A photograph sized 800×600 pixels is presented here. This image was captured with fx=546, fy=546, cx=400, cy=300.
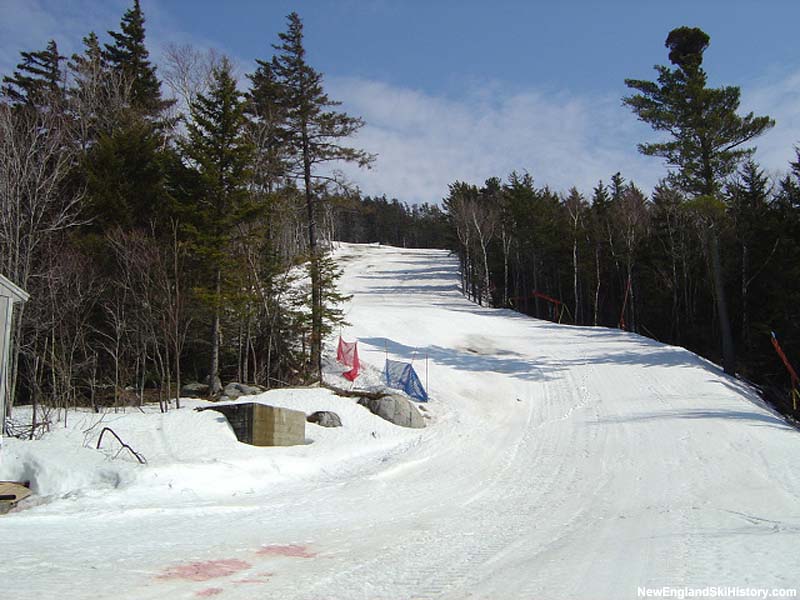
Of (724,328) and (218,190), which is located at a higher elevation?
(218,190)

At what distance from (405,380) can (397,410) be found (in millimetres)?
2723

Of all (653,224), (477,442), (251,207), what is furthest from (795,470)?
(653,224)

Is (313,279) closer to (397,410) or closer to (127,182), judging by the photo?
(397,410)

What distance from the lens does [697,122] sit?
21109mm

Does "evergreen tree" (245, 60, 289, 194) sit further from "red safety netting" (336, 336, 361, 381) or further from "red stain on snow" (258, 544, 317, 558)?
"red stain on snow" (258, 544, 317, 558)

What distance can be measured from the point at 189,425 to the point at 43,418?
124 inches

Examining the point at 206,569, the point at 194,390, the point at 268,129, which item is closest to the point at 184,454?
Result: the point at 206,569

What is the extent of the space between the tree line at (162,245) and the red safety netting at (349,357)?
1303mm

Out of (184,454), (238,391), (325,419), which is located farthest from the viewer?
(238,391)

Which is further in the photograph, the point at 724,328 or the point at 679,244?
the point at 679,244

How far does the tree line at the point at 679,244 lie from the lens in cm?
2125

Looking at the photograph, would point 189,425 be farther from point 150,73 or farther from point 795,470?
point 150,73

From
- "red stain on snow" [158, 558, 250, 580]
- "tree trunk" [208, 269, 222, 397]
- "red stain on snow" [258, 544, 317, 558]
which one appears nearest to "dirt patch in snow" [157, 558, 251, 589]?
"red stain on snow" [158, 558, 250, 580]

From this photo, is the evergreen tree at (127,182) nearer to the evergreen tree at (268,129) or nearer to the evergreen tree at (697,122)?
the evergreen tree at (268,129)
